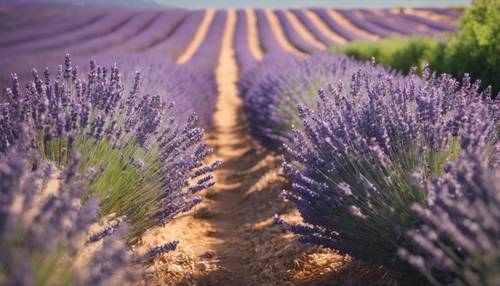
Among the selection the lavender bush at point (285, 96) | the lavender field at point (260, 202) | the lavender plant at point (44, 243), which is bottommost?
the lavender plant at point (44, 243)

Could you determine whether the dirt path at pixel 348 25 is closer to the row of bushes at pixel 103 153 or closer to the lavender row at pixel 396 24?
the lavender row at pixel 396 24

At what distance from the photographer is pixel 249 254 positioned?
356cm

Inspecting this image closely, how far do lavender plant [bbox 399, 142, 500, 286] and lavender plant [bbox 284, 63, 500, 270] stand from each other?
16 cm

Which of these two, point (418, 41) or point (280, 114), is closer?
point (280, 114)

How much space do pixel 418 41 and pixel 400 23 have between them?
52.6 feet

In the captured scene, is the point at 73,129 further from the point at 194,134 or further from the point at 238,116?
the point at 238,116

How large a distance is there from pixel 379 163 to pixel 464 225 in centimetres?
72

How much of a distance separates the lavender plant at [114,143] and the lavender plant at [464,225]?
3.98ft

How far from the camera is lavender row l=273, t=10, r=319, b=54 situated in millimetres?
18469

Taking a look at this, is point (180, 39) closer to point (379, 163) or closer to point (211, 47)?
point (211, 47)

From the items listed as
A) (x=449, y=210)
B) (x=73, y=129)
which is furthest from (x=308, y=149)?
(x=73, y=129)

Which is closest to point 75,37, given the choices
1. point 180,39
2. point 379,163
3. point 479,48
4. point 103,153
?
point 180,39

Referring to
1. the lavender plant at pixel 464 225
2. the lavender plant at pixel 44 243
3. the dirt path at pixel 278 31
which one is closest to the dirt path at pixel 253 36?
the dirt path at pixel 278 31

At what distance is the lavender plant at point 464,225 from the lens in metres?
1.47
